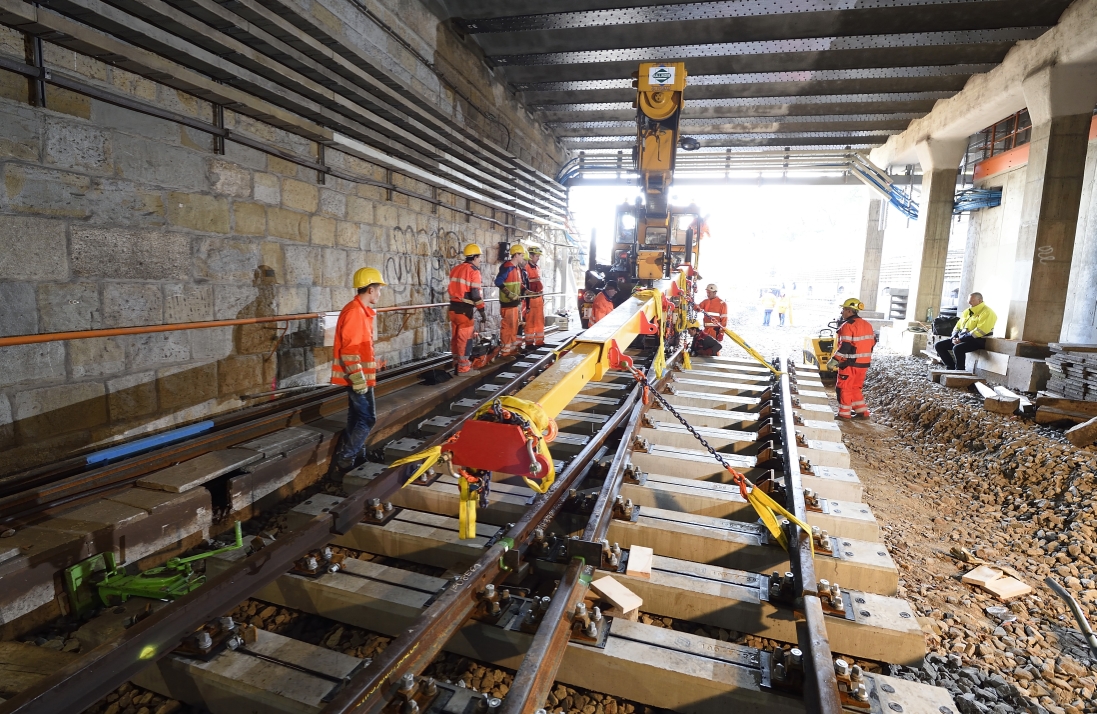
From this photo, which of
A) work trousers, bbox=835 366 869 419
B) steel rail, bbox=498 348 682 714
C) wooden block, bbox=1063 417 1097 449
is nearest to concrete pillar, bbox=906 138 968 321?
work trousers, bbox=835 366 869 419

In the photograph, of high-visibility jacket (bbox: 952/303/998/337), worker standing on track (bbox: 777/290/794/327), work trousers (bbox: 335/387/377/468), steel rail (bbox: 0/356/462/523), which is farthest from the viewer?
worker standing on track (bbox: 777/290/794/327)

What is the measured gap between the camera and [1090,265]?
11.6m

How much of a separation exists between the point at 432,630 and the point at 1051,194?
12520 millimetres

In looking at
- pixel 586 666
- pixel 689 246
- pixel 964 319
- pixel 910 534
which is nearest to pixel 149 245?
pixel 586 666

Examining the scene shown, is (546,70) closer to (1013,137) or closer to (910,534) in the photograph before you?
(910,534)

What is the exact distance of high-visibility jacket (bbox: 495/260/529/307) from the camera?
8695mm

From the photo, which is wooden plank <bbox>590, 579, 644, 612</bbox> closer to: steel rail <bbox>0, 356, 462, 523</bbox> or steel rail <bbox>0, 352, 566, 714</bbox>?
steel rail <bbox>0, 352, 566, 714</bbox>

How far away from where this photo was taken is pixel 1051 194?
955 centimetres

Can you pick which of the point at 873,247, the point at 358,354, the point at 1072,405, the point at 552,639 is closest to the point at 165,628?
the point at 552,639

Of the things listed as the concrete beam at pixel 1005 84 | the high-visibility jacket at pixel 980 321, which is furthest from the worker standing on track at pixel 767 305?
the high-visibility jacket at pixel 980 321

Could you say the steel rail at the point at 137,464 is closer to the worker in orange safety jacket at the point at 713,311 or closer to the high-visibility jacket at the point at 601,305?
the high-visibility jacket at the point at 601,305

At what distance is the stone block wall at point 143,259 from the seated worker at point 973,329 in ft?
37.4

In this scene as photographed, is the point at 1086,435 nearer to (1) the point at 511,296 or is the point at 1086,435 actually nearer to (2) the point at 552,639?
(2) the point at 552,639

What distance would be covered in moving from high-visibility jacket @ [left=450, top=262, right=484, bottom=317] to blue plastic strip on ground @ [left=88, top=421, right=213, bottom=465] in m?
3.61
